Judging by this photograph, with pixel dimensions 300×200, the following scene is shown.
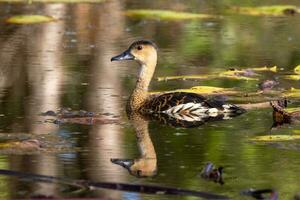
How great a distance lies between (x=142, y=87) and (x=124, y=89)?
32.2 inches

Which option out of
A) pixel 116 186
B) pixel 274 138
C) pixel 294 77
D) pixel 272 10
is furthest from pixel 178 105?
pixel 272 10

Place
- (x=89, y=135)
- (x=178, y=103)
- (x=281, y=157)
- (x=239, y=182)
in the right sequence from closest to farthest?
(x=239, y=182) < (x=281, y=157) < (x=89, y=135) < (x=178, y=103)

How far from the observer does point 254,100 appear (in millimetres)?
12062

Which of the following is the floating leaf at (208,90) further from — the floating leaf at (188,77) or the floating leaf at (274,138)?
the floating leaf at (274,138)

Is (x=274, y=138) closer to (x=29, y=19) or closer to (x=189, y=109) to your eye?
(x=189, y=109)

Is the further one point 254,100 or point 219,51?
point 219,51

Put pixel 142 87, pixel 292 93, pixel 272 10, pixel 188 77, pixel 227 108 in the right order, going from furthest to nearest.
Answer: pixel 272 10
pixel 188 77
pixel 292 93
pixel 142 87
pixel 227 108

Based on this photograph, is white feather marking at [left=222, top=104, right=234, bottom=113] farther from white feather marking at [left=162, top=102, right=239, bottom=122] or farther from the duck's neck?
the duck's neck

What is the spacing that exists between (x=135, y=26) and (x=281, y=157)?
29.1 feet

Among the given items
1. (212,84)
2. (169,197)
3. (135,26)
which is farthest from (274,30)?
(169,197)

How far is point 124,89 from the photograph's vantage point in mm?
12945

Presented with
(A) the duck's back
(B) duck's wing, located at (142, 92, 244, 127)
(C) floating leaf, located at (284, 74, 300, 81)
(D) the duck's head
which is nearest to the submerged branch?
(B) duck's wing, located at (142, 92, 244, 127)

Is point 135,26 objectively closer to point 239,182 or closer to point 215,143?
point 215,143

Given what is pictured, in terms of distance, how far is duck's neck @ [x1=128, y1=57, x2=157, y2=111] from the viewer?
38.9ft
